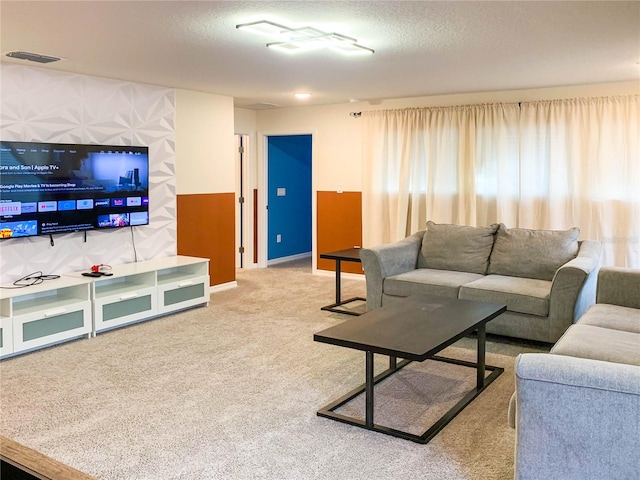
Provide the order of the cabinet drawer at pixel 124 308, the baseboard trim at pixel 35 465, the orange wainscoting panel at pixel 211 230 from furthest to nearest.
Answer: the orange wainscoting panel at pixel 211 230 → the cabinet drawer at pixel 124 308 → the baseboard trim at pixel 35 465

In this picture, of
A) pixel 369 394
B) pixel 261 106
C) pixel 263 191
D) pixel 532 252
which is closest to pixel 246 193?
pixel 263 191

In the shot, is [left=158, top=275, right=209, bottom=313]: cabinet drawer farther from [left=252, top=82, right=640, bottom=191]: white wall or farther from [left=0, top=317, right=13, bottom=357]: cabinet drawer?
[left=252, top=82, right=640, bottom=191]: white wall

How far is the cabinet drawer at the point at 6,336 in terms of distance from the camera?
4250 mm

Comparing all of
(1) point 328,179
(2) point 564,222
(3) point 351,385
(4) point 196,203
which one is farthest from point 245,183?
(3) point 351,385

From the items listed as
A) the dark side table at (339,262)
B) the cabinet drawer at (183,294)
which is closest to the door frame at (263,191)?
the dark side table at (339,262)

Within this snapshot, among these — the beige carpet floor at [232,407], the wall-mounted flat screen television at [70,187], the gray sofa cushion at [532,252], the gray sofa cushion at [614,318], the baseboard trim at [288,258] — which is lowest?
the beige carpet floor at [232,407]

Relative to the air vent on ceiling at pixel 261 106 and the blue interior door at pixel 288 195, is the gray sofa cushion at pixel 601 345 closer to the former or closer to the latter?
the air vent on ceiling at pixel 261 106

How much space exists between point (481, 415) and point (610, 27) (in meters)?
2.46

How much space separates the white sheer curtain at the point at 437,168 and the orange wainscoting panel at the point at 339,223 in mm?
244

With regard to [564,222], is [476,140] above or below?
above

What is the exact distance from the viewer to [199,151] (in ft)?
21.4

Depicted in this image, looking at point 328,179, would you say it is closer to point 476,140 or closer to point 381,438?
point 476,140

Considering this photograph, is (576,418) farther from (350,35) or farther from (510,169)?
(510,169)

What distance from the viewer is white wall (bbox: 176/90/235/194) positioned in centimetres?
630
